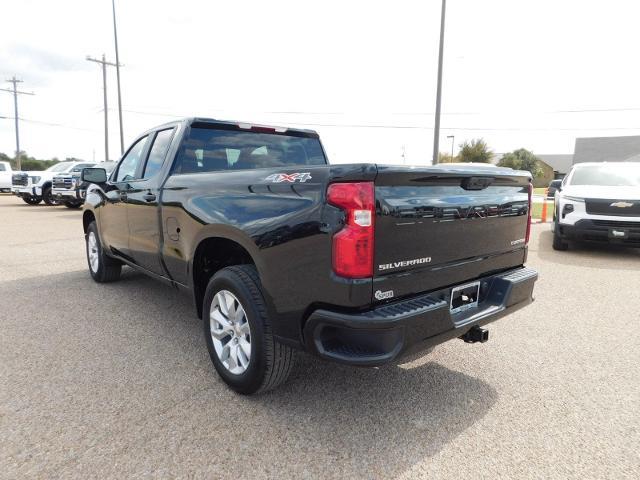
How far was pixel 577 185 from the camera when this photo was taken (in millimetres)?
8938

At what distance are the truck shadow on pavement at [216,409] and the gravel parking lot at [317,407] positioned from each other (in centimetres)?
1

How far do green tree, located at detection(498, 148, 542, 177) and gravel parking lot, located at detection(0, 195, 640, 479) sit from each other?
228 ft

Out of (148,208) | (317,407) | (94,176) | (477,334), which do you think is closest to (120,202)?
(94,176)

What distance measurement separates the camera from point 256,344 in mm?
2689

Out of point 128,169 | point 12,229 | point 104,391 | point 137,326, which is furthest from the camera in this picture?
point 12,229

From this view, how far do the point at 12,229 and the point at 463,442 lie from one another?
12.5m

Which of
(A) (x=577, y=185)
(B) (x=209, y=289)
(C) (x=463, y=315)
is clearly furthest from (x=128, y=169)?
(A) (x=577, y=185)

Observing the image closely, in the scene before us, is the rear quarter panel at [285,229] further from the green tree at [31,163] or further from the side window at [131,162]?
the green tree at [31,163]

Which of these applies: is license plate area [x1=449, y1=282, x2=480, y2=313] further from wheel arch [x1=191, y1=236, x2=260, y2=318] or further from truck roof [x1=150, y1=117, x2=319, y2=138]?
truck roof [x1=150, y1=117, x2=319, y2=138]

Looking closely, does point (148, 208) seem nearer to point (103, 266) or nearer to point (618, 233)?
point (103, 266)

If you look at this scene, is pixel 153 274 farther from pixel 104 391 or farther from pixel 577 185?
pixel 577 185

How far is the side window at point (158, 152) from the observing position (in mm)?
4086

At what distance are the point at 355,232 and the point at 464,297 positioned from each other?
1.04 metres

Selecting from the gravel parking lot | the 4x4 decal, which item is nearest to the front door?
the gravel parking lot
